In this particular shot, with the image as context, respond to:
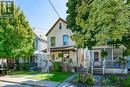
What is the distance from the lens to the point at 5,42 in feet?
122

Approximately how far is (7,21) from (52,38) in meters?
9.63

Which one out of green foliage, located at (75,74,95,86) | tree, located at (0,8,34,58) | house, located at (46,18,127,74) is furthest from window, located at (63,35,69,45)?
green foliage, located at (75,74,95,86)

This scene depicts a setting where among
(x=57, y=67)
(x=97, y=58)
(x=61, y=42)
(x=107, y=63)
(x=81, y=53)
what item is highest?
(x=61, y=42)

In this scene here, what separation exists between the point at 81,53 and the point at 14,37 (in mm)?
10348

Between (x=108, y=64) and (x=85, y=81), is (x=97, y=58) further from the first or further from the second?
(x=85, y=81)

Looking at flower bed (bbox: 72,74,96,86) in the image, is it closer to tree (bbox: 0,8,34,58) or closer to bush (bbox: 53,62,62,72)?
bush (bbox: 53,62,62,72)

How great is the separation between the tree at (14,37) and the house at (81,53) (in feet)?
17.3

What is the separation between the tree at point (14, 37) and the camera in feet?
122

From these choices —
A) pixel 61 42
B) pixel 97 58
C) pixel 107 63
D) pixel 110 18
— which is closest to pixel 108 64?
pixel 107 63

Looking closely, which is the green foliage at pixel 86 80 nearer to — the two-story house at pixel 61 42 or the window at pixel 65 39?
the two-story house at pixel 61 42

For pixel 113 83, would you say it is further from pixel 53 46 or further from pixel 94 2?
pixel 53 46

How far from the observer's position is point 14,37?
3750 cm

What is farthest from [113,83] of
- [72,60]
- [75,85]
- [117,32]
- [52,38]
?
[52,38]

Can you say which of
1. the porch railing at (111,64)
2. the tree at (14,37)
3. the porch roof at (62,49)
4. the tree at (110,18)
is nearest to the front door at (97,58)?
the porch railing at (111,64)
